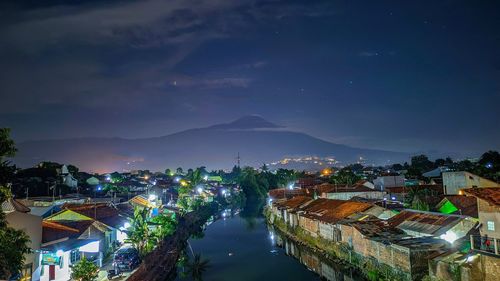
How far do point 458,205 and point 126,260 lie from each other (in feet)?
80.3

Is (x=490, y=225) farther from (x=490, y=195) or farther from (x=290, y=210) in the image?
(x=290, y=210)

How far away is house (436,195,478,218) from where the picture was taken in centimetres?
2643

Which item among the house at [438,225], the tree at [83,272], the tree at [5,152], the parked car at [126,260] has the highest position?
the tree at [5,152]

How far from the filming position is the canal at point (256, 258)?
27.1 meters

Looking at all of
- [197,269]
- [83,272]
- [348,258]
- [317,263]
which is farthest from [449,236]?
[83,272]

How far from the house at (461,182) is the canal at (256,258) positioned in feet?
53.9

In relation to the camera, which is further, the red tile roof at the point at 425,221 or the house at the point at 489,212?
the red tile roof at the point at 425,221

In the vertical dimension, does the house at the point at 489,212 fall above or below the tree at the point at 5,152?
below

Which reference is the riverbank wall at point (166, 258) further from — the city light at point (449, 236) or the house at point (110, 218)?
the city light at point (449, 236)

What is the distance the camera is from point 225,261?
33000 mm

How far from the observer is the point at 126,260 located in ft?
73.0

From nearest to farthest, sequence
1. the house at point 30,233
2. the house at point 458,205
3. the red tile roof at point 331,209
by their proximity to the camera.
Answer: the house at point 30,233 < the house at point 458,205 < the red tile roof at point 331,209

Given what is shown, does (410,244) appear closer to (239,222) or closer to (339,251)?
(339,251)

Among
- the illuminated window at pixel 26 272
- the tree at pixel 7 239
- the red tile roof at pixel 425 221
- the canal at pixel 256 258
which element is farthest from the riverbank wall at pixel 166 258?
the red tile roof at pixel 425 221
